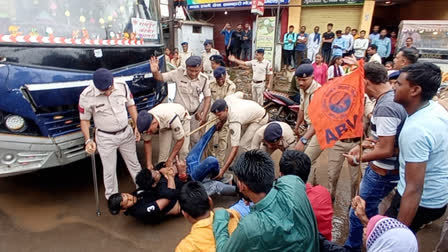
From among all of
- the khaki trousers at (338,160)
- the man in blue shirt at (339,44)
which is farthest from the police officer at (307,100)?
the man in blue shirt at (339,44)

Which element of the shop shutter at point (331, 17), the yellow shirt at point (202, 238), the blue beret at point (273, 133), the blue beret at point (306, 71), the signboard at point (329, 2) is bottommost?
the yellow shirt at point (202, 238)

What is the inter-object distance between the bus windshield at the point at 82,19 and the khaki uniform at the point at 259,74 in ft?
10.1

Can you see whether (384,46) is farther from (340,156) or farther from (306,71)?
(340,156)

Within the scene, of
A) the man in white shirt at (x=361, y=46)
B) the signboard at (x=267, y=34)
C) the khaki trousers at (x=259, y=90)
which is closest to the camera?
the khaki trousers at (x=259, y=90)

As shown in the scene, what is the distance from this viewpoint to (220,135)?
13.5 ft

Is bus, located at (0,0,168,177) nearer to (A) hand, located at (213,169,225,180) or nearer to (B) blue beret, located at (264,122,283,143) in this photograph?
(A) hand, located at (213,169,225,180)

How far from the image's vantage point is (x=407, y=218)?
1.62 m

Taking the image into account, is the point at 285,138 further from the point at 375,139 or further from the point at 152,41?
the point at 152,41

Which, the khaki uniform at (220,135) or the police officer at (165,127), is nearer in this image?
the police officer at (165,127)

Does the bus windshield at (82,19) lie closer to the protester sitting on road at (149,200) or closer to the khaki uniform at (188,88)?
the khaki uniform at (188,88)

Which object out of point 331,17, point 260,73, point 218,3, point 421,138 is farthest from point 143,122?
point 218,3

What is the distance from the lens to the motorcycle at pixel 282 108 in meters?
6.29

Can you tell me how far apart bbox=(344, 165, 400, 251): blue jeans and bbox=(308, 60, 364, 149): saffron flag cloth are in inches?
15.5

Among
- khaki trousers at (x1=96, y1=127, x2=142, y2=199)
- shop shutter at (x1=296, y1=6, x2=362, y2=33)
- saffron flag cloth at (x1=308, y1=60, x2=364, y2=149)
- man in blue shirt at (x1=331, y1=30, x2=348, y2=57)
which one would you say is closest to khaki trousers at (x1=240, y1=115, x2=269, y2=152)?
saffron flag cloth at (x1=308, y1=60, x2=364, y2=149)
